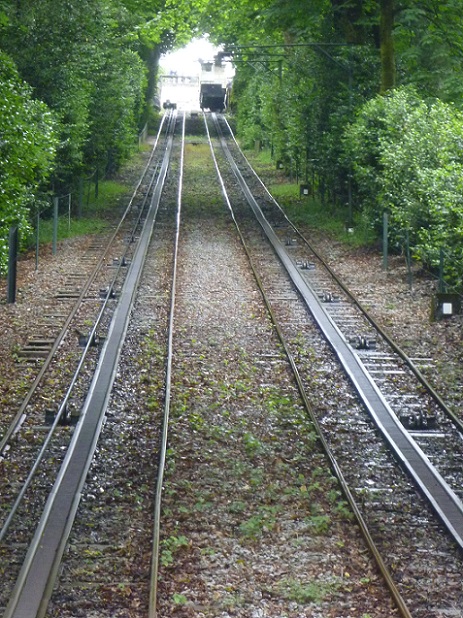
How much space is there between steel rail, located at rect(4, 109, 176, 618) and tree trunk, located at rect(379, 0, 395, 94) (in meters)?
14.8

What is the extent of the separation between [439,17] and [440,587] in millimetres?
24818

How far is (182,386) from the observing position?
1379 centimetres

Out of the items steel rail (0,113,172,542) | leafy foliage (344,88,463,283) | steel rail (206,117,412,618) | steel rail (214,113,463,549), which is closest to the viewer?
steel rail (206,117,412,618)

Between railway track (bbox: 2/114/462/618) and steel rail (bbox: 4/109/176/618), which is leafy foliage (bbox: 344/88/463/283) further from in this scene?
steel rail (bbox: 4/109/176/618)

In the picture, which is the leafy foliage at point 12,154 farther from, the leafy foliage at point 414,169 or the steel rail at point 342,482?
the leafy foliage at point 414,169

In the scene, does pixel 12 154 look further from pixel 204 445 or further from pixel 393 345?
pixel 204 445

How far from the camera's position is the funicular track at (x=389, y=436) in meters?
8.76

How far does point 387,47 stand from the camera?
28266 mm

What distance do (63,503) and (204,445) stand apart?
2.37m

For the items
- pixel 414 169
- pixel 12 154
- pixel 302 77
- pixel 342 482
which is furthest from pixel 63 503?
pixel 302 77

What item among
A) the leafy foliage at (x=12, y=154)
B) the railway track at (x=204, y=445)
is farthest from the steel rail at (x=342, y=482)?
the leafy foliage at (x=12, y=154)

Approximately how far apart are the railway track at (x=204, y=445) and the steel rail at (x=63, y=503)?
2cm

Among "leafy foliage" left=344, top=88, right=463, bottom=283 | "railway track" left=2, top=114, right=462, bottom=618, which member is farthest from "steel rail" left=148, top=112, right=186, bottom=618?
"leafy foliage" left=344, top=88, right=463, bottom=283

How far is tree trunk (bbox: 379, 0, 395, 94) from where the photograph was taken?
28.3 m
